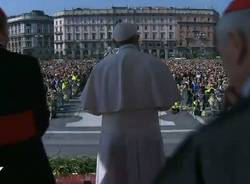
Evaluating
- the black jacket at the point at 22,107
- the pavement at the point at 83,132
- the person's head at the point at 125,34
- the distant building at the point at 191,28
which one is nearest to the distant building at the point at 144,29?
the distant building at the point at 191,28

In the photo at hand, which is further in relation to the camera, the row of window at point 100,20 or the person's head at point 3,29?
the row of window at point 100,20

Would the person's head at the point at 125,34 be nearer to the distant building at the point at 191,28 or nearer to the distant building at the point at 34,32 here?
the distant building at the point at 34,32

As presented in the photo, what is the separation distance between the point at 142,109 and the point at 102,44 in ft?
370

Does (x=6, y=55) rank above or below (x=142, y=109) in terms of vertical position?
above

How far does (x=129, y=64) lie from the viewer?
3.51m

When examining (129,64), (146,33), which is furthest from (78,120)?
(146,33)

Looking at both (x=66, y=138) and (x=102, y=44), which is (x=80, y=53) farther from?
(x=66, y=138)

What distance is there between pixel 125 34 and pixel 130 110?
44 cm

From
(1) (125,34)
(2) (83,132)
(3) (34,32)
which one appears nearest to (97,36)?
(3) (34,32)

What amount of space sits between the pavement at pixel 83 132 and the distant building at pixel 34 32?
88.0m

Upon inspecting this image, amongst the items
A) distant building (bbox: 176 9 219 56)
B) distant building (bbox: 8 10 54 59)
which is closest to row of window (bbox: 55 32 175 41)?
distant building (bbox: 176 9 219 56)

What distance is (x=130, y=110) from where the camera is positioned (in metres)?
3.44

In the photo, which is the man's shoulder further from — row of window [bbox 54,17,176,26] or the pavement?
row of window [bbox 54,17,176,26]

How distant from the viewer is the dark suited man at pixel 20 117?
2430 millimetres
